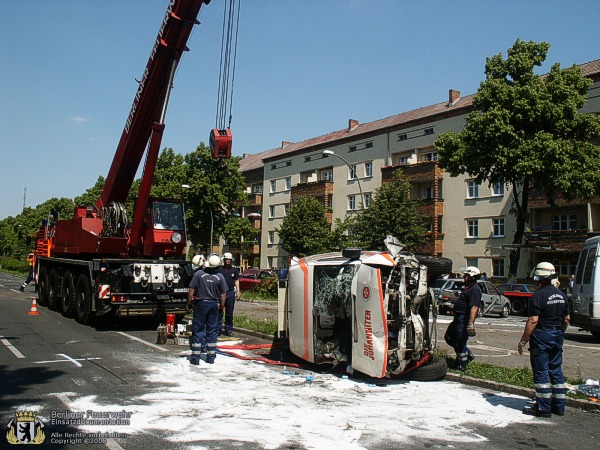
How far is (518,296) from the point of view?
1036 inches

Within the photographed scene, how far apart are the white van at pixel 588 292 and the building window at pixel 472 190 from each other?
23.7 metres

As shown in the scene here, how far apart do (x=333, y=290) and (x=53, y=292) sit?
12.2m

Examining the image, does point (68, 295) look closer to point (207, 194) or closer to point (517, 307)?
point (517, 307)

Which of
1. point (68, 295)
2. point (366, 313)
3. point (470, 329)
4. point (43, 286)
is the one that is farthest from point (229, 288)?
point (43, 286)

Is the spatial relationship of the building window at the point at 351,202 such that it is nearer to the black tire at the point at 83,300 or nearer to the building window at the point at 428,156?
the building window at the point at 428,156

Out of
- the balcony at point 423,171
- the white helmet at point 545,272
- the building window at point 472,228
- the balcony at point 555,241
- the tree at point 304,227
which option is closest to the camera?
the white helmet at point 545,272

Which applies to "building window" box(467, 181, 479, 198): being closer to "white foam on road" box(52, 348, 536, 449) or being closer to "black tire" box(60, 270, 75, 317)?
"black tire" box(60, 270, 75, 317)

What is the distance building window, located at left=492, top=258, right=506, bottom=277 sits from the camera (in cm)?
3659

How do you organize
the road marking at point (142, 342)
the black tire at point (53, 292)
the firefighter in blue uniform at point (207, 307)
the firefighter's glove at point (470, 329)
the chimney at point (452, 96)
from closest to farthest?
the firefighter's glove at point (470, 329), the firefighter in blue uniform at point (207, 307), the road marking at point (142, 342), the black tire at point (53, 292), the chimney at point (452, 96)

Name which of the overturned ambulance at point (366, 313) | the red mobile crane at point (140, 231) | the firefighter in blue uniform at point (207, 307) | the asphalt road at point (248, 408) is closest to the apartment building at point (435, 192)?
the red mobile crane at point (140, 231)

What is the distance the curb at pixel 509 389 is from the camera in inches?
276

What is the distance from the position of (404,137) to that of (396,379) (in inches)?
1458

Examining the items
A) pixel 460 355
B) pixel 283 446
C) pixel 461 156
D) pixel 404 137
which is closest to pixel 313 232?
pixel 404 137

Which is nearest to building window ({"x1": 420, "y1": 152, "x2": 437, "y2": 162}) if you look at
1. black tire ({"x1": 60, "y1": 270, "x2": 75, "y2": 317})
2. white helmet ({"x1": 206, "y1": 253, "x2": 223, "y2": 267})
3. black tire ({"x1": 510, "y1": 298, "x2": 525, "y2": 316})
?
black tire ({"x1": 510, "y1": 298, "x2": 525, "y2": 316})
